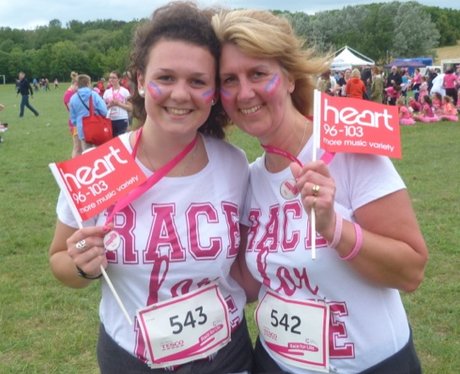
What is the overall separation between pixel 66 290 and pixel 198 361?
3325 mm

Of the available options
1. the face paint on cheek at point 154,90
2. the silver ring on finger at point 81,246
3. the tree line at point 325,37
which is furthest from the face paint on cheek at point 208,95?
the tree line at point 325,37

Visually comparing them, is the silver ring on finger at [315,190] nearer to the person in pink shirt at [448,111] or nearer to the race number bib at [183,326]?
the race number bib at [183,326]

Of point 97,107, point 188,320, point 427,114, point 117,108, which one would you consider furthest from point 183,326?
point 427,114

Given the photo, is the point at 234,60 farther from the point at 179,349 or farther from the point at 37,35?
the point at 37,35

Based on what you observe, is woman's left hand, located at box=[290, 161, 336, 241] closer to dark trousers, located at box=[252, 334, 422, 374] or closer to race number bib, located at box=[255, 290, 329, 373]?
race number bib, located at box=[255, 290, 329, 373]

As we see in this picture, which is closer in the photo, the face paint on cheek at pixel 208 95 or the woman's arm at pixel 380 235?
the woman's arm at pixel 380 235

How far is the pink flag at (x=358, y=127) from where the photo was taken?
6.11 feet

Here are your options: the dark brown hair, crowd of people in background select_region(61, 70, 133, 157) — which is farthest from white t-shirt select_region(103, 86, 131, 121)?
the dark brown hair

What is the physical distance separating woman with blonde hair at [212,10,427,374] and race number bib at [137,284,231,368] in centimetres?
18

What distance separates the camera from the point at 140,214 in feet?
6.69

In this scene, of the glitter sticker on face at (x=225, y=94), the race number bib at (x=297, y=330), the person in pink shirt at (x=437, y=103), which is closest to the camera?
the race number bib at (x=297, y=330)

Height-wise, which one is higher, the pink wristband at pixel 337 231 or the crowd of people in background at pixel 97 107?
the pink wristband at pixel 337 231

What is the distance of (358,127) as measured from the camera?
1898mm

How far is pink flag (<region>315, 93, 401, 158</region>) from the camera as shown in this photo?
6.11 feet
